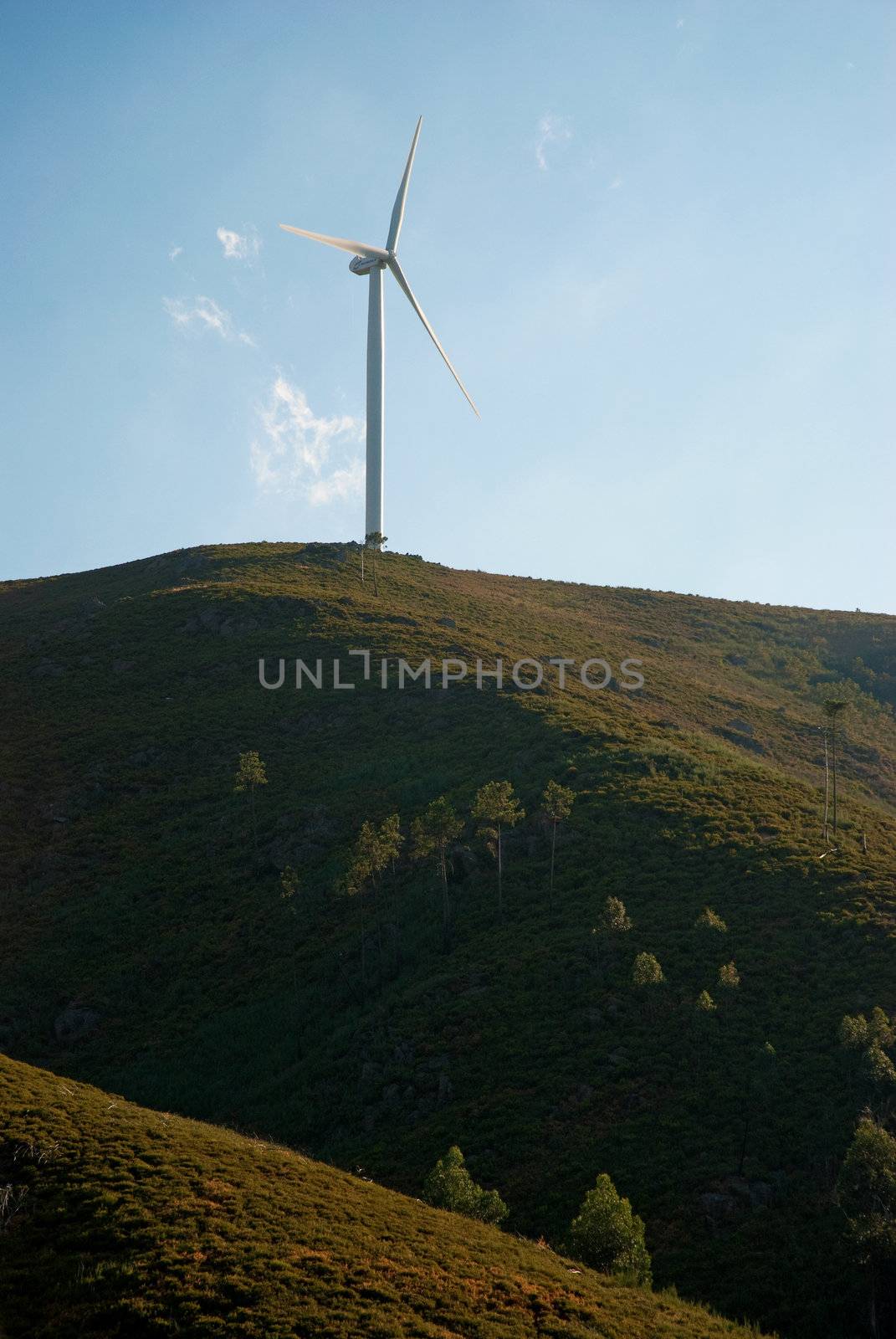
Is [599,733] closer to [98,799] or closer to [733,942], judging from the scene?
[733,942]

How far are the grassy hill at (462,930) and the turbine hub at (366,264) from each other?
4448cm

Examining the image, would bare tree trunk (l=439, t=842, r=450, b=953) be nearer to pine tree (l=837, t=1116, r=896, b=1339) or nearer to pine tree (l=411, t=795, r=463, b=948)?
pine tree (l=411, t=795, r=463, b=948)

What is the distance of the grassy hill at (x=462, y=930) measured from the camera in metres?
34.0

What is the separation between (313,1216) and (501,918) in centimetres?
2562

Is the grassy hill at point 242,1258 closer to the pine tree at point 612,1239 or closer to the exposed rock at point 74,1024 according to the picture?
the pine tree at point 612,1239

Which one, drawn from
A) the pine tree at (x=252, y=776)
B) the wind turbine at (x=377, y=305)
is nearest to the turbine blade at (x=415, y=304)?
the wind turbine at (x=377, y=305)

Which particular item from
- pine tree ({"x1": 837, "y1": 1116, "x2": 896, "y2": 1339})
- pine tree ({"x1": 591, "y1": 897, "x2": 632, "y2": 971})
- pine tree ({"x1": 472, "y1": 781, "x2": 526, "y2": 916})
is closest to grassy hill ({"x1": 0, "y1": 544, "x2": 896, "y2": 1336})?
pine tree ({"x1": 837, "y1": 1116, "x2": 896, "y2": 1339})

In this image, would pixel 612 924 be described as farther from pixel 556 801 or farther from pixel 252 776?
pixel 252 776

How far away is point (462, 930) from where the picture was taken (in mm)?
49750

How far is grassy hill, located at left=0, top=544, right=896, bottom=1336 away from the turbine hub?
44477 millimetres

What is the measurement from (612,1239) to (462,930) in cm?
2296

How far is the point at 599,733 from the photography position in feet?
230

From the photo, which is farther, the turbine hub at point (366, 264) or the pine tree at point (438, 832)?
the turbine hub at point (366, 264)

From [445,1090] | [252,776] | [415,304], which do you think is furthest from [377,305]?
[445,1090]
